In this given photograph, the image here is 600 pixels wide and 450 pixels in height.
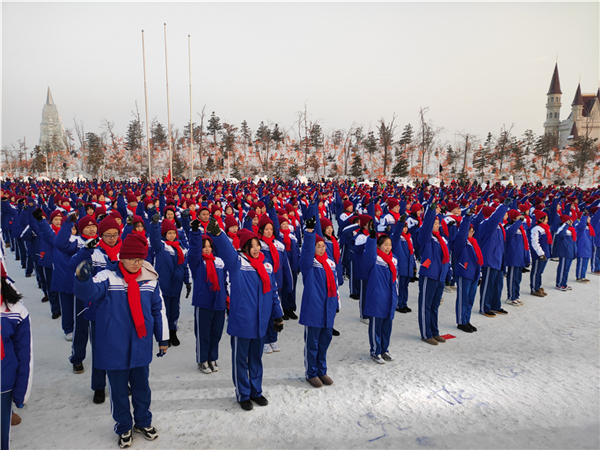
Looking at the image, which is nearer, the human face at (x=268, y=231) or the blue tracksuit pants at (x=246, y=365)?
the blue tracksuit pants at (x=246, y=365)

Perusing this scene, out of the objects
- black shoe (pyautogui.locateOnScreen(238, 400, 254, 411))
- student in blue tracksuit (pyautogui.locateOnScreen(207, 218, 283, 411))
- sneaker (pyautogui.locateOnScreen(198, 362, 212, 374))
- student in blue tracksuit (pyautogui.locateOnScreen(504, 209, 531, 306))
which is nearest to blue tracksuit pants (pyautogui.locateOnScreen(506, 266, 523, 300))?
student in blue tracksuit (pyautogui.locateOnScreen(504, 209, 531, 306))

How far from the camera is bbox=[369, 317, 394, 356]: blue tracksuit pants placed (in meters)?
4.80

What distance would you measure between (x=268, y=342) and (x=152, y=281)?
2.53m

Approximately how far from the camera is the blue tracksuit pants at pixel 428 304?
18.1ft

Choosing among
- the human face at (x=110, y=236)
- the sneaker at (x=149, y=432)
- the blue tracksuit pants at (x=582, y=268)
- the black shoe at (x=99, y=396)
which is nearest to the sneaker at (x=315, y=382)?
the sneaker at (x=149, y=432)

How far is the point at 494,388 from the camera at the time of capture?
424cm

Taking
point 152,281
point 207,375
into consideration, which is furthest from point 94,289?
point 207,375

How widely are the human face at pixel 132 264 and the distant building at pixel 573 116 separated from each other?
254 feet

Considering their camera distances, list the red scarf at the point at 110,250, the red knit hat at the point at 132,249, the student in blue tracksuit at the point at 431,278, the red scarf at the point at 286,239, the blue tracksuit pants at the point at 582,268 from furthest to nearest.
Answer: the blue tracksuit pants at the point at 582,268 → the red scarf at the point at 286,239 → the student in blue tracksuit at the point at 431,278 → the red scarf at the point at 110,250 → the red knit hat at the point at 132,249

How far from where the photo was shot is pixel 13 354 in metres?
2.49

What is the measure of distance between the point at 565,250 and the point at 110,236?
371 inches

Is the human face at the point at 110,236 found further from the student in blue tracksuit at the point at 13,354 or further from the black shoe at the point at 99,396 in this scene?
the black shoe at the point at 99,396

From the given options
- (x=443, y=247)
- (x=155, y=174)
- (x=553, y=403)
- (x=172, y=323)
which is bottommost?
(x=553, y=403)

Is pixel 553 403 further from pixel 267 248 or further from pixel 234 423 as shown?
pixel 267 248
